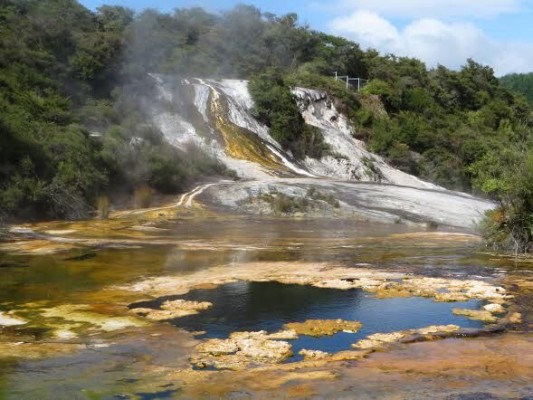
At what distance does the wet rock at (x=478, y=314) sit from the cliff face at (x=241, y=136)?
71.5 feet

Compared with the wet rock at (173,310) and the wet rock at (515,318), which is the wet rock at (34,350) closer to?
the wet rock at (173,310)

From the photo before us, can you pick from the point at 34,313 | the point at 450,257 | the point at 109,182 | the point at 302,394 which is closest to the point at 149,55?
the point at 109,182

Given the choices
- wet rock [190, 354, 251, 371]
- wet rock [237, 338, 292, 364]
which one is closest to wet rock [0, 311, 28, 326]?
wet rock [190, 354, 251, 371]

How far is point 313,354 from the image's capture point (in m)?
8.87

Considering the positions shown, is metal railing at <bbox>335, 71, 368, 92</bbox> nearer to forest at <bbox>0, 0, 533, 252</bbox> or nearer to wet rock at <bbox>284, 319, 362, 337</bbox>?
forest at <bbox>0, 0, 533, 252</bbox>

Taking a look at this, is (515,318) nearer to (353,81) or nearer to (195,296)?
(195,296)

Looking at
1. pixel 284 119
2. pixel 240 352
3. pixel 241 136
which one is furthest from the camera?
pixel 284 119

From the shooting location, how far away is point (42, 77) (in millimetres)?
35062

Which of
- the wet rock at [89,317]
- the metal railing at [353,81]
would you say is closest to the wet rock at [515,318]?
the wet rock at [89,317]

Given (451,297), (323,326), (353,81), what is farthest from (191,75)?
(323,326)

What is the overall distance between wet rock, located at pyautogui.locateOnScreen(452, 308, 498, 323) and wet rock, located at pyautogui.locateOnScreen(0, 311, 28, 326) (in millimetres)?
6715

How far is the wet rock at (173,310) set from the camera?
10953mm

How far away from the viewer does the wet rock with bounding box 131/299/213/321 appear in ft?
35.9

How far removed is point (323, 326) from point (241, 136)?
27.8 m
